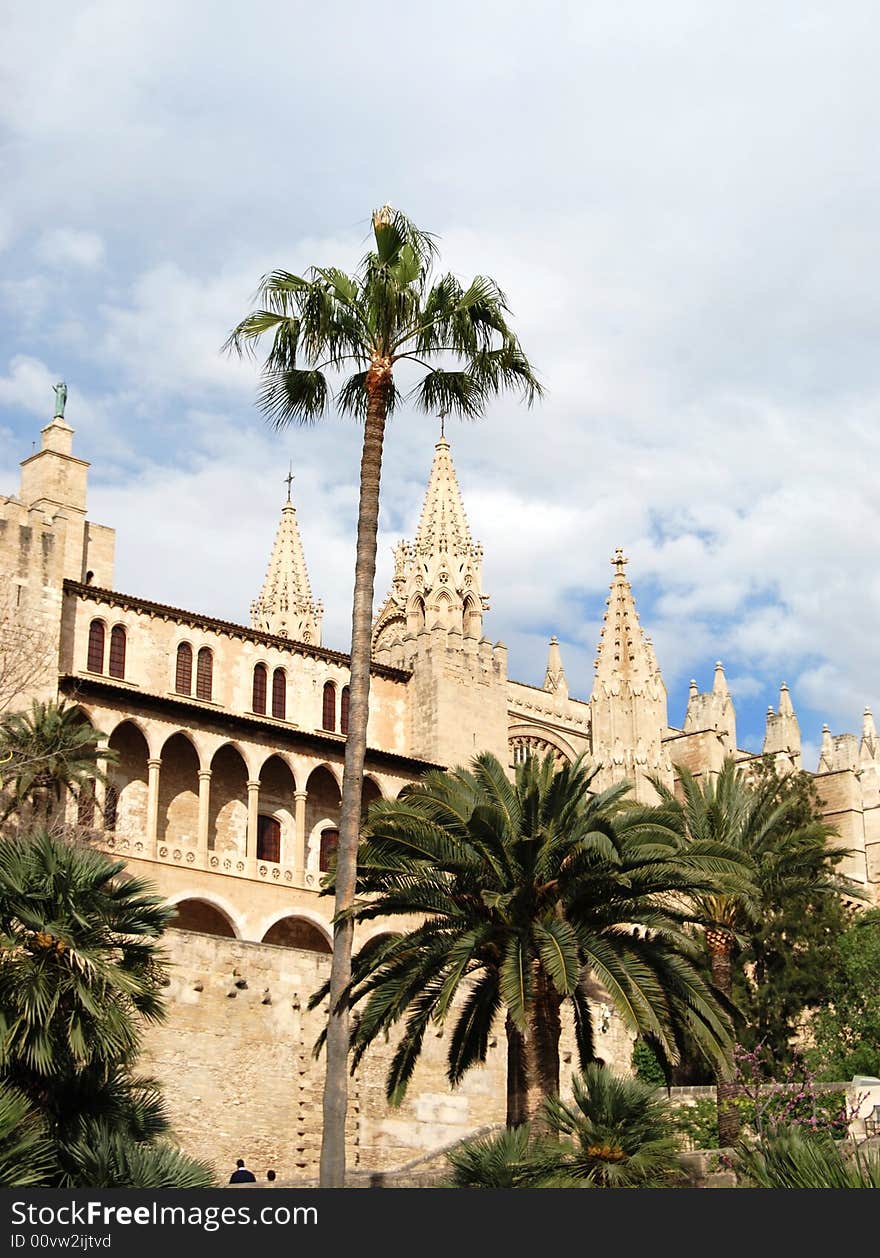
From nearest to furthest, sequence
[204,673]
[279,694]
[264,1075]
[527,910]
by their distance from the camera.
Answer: [527,910] → [264,1075] → [204,673] → [279,694]

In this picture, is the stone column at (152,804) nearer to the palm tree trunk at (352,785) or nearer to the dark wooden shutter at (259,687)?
the dark wooden shutter at (259,687)

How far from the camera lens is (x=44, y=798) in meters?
33.8

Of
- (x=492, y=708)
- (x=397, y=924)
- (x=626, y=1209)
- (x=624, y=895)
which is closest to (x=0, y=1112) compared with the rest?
(x=626, y=1209)

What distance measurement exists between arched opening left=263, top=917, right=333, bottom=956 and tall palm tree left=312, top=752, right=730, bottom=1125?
1810cm

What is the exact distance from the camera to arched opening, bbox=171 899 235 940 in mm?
38312

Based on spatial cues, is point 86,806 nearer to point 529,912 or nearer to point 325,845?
point 325,845

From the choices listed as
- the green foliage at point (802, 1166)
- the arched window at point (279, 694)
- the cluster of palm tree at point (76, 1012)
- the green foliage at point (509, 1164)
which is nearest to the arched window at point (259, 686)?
the arched window at point (279, 694)

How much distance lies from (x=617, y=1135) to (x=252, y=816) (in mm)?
22208

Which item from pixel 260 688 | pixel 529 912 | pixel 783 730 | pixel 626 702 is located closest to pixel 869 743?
pixel 783 730

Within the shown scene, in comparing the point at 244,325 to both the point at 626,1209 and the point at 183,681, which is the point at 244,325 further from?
the point at 183,681

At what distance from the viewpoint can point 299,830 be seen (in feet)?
133

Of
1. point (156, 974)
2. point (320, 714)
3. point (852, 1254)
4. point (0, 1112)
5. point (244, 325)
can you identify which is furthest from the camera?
point (320, 714)

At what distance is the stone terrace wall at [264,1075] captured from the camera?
28.5 metres

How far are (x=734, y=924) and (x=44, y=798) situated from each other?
563 inches
